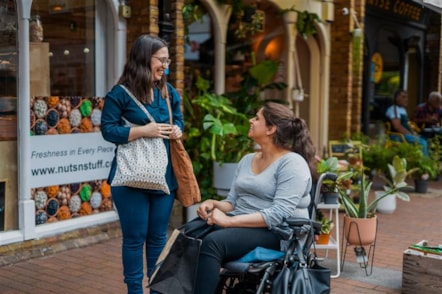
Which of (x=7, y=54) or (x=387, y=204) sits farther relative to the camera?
(x=387, y=204)

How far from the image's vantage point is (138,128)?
331 cm

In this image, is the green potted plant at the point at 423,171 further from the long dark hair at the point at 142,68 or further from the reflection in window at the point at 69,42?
the long dark hair at the point at 142,68

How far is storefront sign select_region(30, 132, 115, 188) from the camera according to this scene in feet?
17.1

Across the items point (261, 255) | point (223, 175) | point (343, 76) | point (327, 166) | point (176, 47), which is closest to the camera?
point (261, 255)

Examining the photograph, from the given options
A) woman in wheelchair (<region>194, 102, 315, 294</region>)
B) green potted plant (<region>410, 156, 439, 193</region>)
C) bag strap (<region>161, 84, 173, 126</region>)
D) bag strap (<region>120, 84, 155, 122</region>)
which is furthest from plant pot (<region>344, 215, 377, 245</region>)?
green potted plant (<region>410, 156, 439, 193</region>)

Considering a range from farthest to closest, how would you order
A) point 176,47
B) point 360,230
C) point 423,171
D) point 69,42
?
point 423,171 → point 176,47 → point 69,42 → point 360,230

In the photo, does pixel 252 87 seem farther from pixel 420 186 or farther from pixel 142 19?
pixel 420 186

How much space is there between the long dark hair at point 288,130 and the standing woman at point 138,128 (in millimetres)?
553

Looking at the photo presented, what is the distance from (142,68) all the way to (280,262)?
4.30 feet

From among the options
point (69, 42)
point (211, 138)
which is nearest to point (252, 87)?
point (211, 138)

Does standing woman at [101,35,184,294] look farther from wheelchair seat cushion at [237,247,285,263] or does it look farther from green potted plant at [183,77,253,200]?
green potted plant at [183,77,253,200]

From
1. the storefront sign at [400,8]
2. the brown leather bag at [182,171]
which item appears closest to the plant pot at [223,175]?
the brown leather bag at [182,171]

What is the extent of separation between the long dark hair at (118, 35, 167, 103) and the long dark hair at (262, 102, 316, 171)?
677 mm

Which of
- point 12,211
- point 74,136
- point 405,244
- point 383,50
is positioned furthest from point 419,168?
point 12,211
